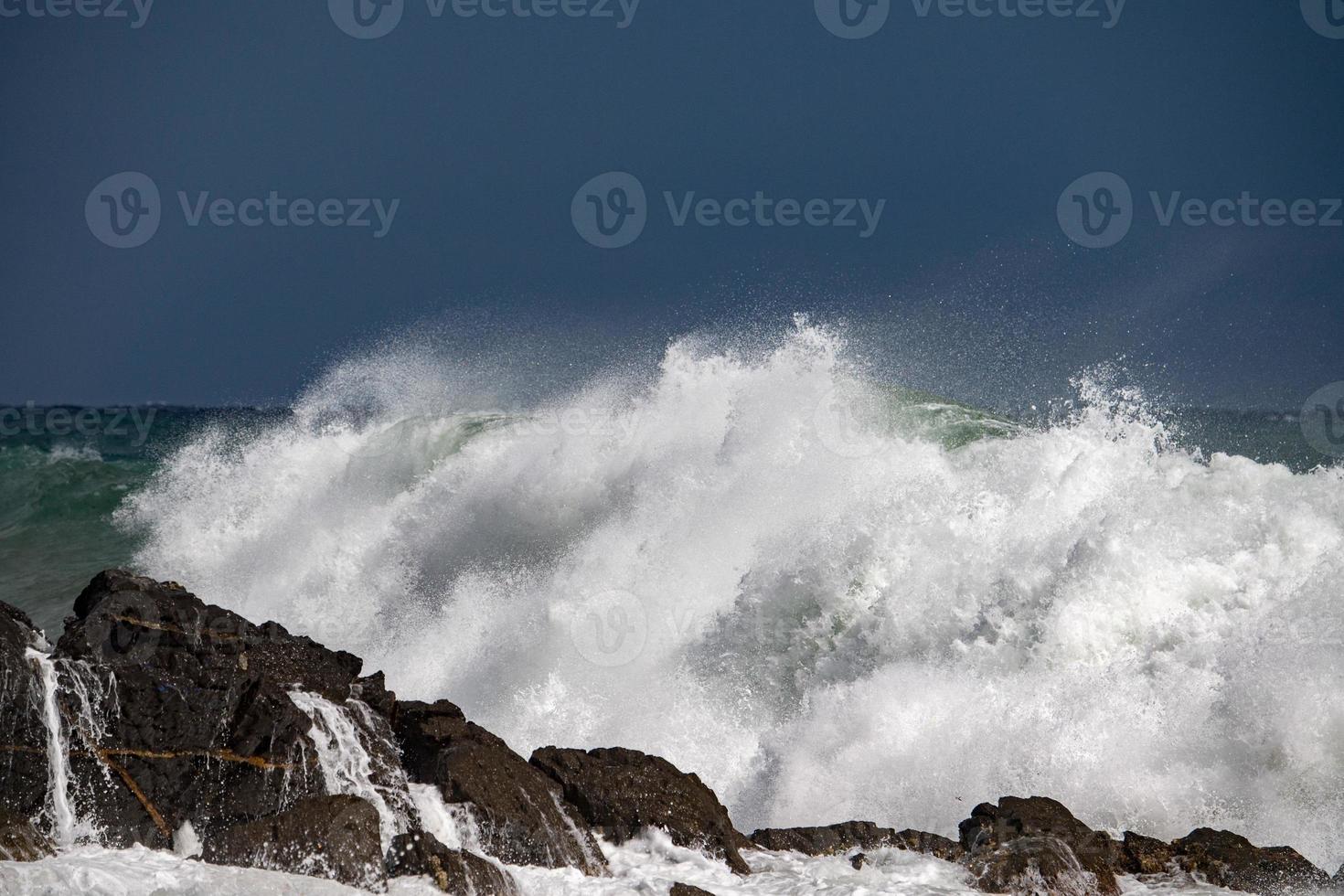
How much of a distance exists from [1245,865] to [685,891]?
3206mm

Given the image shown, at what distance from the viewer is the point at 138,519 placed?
62.7 ft

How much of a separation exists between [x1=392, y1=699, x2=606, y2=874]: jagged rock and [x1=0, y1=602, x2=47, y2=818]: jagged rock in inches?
73.6

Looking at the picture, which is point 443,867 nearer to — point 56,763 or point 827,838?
point 56,763

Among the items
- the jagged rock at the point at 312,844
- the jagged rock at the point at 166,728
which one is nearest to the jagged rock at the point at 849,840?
the jagged rock at the point at 312,844

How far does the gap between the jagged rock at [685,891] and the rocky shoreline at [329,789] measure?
0.04 feet

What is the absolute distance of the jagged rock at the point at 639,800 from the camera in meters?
6.70

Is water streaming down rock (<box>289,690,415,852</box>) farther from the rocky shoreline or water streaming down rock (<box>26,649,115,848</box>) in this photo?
water streaming down rock (<box>26,649,115,848</box>)

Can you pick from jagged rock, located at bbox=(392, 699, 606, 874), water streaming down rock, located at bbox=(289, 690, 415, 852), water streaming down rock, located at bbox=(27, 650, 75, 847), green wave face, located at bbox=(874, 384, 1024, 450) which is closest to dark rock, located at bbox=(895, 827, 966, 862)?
jagged rock, located at bbox=(392, 699, 606, 874)

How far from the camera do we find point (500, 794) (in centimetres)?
639

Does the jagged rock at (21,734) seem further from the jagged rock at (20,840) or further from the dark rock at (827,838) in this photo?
the dark rock at (827,838)

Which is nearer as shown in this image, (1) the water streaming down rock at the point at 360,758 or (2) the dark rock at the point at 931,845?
(1) the water streaming down rock at the point at 360,758

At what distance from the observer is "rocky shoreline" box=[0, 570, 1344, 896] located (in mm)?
5676

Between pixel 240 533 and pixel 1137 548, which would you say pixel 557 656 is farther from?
pixel 240 533

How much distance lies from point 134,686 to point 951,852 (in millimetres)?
4657
